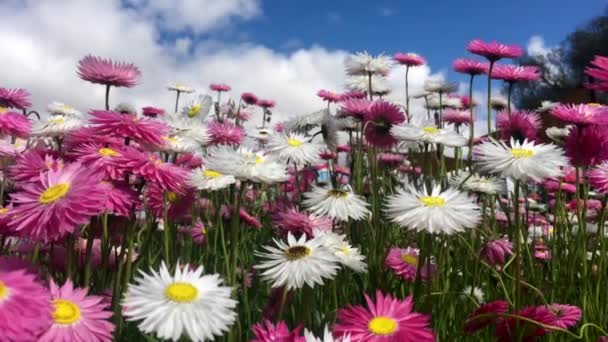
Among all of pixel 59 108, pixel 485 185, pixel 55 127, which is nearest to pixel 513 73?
pixel 485 185

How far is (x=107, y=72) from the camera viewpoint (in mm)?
2176

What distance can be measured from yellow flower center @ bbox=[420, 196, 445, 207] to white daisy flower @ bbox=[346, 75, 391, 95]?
7.49 feet

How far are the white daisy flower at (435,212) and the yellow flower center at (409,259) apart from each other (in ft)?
1.32

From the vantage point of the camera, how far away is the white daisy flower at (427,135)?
7.02 ft

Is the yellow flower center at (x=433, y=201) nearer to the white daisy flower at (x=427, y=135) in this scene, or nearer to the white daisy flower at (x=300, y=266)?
the white daisy flower at (x=300, y=266)

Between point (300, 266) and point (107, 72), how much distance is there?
3.69 feet

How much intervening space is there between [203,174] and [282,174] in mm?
428

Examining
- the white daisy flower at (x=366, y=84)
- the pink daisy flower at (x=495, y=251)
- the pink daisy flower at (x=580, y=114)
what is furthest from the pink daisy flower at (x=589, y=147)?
the white daisy flower at (x=366, y=84)

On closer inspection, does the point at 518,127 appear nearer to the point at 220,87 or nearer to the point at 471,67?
the point at 471,67

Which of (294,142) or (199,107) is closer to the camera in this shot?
(294,142)

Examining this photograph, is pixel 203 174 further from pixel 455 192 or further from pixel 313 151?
pixel 455 192

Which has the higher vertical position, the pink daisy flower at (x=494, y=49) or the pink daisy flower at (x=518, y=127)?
the pink daisy flower at (x=494, y=49)

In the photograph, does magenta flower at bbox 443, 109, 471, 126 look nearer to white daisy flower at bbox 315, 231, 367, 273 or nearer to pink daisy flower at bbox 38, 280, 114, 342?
white daisy flower at bbox 315, 231, 367, 273

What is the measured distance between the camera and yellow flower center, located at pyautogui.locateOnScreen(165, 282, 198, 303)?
40.9 inches
